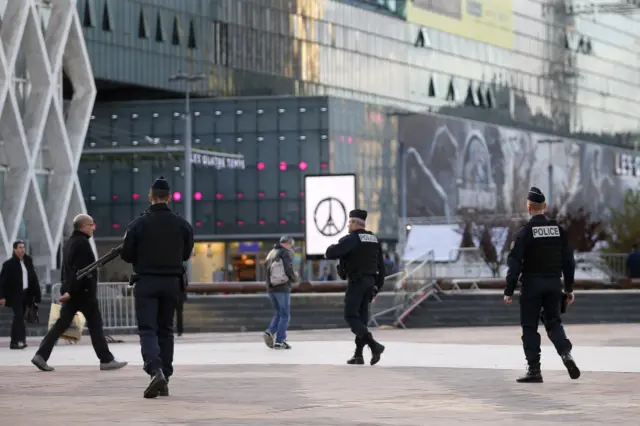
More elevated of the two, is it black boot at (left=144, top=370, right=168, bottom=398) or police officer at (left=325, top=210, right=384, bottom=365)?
police officer at (left=325, top=210, right=384, bottom=365)

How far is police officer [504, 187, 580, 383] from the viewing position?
54.2ft

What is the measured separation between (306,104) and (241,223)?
6868 mm

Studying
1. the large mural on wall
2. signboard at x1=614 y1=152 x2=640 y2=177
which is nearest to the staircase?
the large mural on wall

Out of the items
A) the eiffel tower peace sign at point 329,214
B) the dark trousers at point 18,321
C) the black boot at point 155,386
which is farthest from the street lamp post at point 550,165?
the black boot at point 155,386

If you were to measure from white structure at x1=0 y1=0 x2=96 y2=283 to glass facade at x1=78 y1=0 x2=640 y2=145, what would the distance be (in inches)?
646

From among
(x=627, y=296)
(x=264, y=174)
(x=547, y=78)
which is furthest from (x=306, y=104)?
(x=627, y=296)

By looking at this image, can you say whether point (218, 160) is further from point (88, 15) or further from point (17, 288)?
point (17, 288)

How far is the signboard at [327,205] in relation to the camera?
38.8 metres

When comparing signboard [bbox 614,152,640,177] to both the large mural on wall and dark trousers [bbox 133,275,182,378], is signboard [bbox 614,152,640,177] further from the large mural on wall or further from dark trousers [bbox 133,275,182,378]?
dark trousers [bbox 133,275,182,378]

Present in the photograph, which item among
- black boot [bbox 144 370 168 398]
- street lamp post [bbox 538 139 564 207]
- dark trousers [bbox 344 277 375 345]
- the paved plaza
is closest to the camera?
the paved plaza

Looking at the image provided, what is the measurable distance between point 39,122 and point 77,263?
1561 inches

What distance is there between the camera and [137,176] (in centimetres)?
8331

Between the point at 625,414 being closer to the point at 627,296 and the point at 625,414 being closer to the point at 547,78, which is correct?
the point at 627,296

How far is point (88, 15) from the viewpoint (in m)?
76.9
